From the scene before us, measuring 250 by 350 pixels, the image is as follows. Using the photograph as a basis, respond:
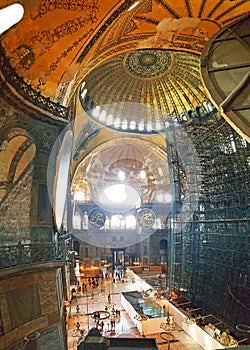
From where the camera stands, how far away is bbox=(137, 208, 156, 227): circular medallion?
84.0 ft


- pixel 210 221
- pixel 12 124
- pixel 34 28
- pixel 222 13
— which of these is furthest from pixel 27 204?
pixel 210 221

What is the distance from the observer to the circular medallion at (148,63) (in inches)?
576

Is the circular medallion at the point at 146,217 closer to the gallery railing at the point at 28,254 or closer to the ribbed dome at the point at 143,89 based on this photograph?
the ribbed dome at the point at 143,89

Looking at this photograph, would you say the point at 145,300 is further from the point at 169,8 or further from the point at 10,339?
the point at 169,8

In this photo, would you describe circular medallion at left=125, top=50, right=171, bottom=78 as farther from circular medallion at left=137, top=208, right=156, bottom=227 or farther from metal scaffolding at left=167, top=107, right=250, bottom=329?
circular medallion at left=137, top=208, right=156, bottom=227

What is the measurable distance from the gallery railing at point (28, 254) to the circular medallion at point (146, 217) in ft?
60.6

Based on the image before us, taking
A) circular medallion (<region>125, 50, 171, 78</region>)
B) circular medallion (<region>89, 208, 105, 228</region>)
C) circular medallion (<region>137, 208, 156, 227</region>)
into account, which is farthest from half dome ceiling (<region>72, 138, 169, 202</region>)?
circular medallion (<region>125, 50, 171, 78</region>)

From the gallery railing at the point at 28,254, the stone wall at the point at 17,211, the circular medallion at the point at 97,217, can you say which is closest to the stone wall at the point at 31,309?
the gallery railing at the point at 28,254

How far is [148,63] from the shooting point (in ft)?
51.4

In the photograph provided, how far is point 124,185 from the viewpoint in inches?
1152

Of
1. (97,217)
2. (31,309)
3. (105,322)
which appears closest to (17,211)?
(31,309)

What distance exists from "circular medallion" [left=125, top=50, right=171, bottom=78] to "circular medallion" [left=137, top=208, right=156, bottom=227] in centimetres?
1256

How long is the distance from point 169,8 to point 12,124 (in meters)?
4.79

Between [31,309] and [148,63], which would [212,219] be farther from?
[31,309]
